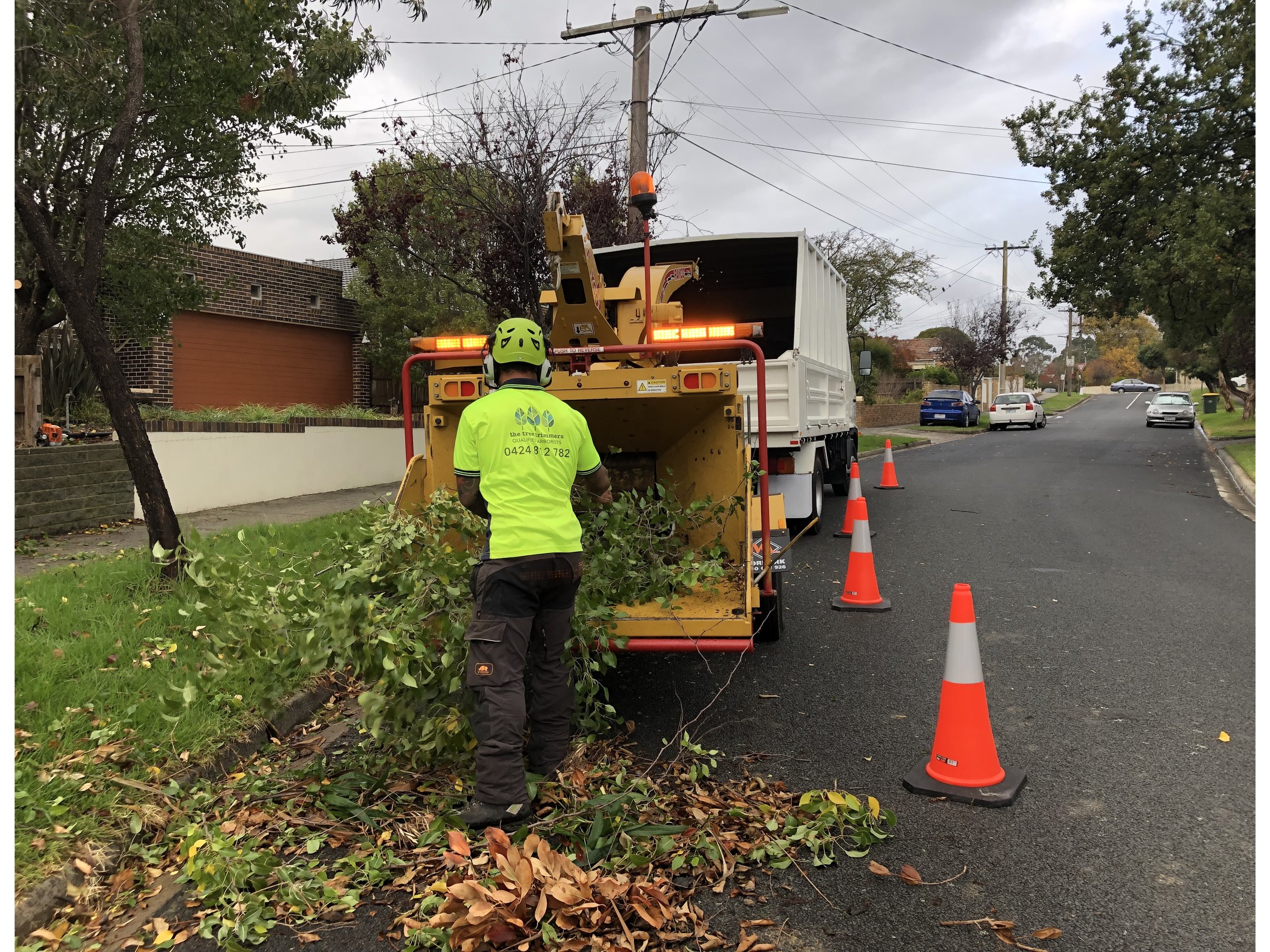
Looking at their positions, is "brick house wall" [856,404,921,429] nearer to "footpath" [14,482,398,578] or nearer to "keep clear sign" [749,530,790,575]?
"footpath" [14,482,398,578]

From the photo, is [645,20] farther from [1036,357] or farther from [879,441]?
[1036,357]

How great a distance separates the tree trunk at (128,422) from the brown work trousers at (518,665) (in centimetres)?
334

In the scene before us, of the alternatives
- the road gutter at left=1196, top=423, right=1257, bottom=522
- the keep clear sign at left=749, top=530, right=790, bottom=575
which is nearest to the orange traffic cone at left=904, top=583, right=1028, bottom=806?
the keep clear sign at left=749, top=530, right=790, bottom=575

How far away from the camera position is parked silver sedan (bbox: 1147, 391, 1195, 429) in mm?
35844

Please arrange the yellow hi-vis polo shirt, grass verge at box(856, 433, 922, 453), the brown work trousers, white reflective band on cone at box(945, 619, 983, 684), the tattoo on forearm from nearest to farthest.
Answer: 1. the brown work trousers
2. the yellow hi-vis polo shirt
3. the tattoo on forearm
4. white reflective band on cone at box(945, 619, 983, 684)
5. grass verge at box(856, 433, 922, 453)

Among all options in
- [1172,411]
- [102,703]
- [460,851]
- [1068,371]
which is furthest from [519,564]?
[1068,371]

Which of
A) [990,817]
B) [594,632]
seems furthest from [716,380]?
[990,817]

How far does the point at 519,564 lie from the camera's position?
360 centimetres

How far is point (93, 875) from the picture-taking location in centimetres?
316

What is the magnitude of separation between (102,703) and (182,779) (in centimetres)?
72

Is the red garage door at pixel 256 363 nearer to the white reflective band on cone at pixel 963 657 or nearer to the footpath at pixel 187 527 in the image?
the footpath at pixel 187 527

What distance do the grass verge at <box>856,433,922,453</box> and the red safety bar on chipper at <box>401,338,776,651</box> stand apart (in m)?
18.5

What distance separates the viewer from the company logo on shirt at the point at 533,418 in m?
3.70

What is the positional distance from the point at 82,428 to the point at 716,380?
912cm
